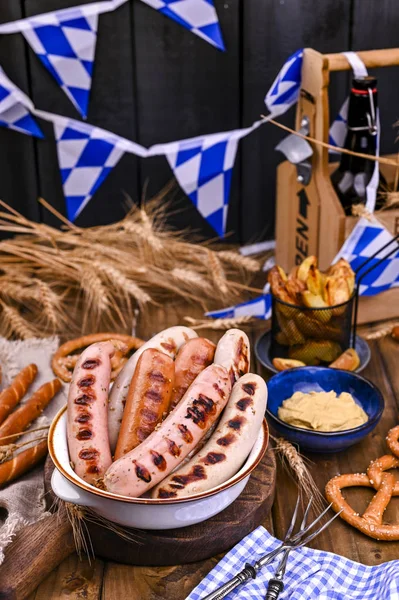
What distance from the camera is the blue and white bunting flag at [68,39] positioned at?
7.54 feet

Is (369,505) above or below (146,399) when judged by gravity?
below

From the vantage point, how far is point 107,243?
2.41 metres

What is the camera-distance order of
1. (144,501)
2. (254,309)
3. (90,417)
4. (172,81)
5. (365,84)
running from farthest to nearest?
(172,81), (254,309), (365,84), (90,417), (144,501)

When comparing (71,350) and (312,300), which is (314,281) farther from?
(71,350)

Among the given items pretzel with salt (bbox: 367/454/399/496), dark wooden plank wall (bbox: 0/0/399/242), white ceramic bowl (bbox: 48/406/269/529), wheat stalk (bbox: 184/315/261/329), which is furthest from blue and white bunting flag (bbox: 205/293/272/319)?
white ceramic bowl (bbox: 48/406/269/529)

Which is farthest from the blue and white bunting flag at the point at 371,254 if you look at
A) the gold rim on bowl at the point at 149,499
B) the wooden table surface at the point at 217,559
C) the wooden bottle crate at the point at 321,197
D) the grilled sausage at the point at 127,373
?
the gold rim on bowl at the point at 149,499

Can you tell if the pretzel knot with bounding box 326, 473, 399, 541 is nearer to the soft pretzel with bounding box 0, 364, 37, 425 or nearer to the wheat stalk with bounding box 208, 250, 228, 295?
the soft pretzel with bounding box 0, 364, 37, 425

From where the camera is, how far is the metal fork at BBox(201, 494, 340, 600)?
4.05ft

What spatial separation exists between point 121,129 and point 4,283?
Answer: 66 cm

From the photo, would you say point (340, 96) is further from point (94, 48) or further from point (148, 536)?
point (148, 536)

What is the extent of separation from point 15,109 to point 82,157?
0.25m

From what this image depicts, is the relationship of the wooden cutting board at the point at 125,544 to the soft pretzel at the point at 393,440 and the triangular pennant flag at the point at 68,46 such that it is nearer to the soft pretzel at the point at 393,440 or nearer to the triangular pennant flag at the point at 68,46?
the soft pretzel at the point at 393,440

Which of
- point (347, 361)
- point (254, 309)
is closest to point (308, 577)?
point (347, 361)

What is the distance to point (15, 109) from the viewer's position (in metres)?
2.41
